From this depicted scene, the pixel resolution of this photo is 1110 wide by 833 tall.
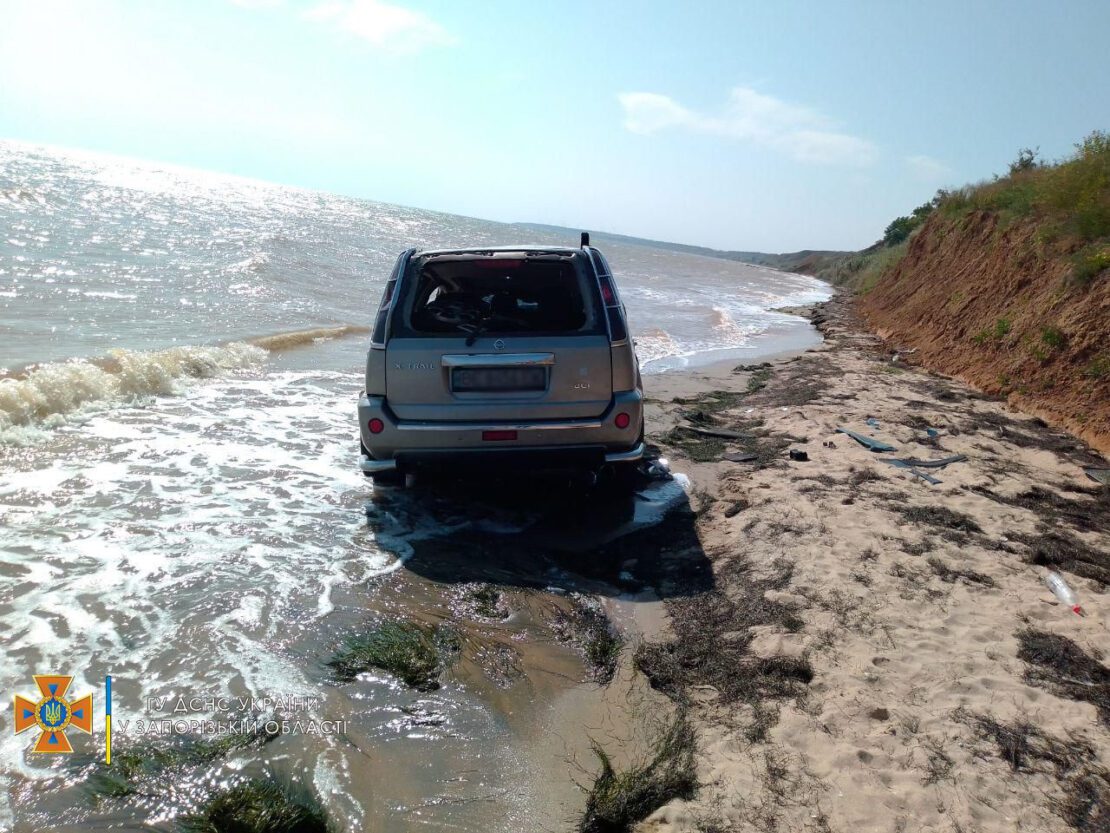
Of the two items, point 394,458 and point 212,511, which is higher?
point 394,458

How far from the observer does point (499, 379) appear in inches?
189

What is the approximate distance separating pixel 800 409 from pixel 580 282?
187 inches

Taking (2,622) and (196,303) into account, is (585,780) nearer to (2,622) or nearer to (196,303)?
(2,622)

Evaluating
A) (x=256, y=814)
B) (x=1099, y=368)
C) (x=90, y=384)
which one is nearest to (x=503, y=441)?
(x=256, y=814)

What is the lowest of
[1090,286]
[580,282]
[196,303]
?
[196,303]

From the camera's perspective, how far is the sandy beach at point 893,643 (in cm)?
254

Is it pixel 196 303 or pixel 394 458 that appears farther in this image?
pixel 196 303

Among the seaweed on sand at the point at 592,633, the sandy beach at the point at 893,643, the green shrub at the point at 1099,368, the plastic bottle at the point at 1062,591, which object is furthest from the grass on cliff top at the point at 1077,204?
the seaweed on sand at the point at 592,633

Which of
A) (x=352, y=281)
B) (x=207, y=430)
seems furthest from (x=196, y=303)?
(x=207, y=430)

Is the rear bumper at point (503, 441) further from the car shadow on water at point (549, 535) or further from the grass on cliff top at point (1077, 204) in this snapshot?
the grass on cliff top at point (1077, 204)

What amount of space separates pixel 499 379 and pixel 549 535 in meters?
1.18

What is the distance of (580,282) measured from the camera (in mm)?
5121

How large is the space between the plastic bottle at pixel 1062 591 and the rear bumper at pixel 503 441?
99.6 inches

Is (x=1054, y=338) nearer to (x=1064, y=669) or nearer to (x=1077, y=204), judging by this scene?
Result: (x=1077, y=204)
